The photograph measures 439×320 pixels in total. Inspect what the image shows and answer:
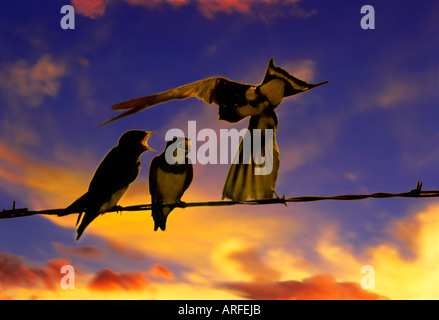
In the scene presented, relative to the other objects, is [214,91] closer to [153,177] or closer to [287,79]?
[287,79]

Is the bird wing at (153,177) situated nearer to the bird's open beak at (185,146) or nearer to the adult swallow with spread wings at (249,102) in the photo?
the bird's open beak at (185,146)

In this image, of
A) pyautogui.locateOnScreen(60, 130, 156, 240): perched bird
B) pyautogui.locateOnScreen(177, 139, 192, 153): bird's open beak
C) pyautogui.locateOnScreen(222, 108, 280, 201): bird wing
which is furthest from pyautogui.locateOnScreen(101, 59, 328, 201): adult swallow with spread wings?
pyautogui.locateOnScreen(60, 130, 156, 240): perched bird

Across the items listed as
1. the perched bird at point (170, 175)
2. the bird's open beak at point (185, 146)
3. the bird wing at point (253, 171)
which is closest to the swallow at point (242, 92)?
the bird wing at point (253, 171)

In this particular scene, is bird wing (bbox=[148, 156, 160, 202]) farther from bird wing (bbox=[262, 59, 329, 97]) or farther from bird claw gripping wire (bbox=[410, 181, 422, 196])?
bird claw gripping wire (bbox=[410, 181, 422, 196])

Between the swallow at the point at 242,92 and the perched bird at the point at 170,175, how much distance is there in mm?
978

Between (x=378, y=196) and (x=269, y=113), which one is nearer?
(x=378, y=196)

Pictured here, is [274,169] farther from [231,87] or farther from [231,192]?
[231,87]

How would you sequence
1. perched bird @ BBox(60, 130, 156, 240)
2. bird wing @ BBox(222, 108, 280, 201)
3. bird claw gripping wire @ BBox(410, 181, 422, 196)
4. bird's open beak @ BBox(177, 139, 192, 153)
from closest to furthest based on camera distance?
bird claw gripping wire @ BBox(410, 181, 422, 196) < bird wing @ BBox(222, 108, 280, 201) < perched bird @ BBox(60, 130, 156, 240) < bird's open beak @ BBox(177, 139, 192, 153)

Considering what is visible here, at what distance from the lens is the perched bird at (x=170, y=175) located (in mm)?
6687

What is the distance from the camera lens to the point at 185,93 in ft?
18.9

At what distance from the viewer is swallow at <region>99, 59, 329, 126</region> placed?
573 cm
